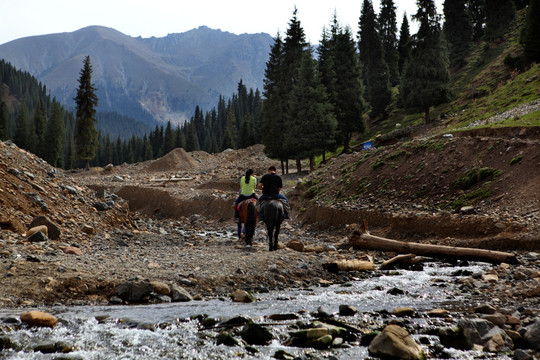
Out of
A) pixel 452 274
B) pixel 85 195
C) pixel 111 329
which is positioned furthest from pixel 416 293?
pixel 85 195

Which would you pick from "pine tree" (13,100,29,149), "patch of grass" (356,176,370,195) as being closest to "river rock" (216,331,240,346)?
"patch of grass" (356,176,370,195)

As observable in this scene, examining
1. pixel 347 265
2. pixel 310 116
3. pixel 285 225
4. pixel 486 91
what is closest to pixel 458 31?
pixel 486 91

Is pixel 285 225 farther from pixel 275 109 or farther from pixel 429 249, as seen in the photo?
pixel 275 109

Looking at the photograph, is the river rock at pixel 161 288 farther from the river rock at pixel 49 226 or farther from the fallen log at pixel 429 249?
the fallen log at pixel 429 249

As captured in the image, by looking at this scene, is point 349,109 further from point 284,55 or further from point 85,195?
point 85,195

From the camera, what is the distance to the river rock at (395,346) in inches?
233

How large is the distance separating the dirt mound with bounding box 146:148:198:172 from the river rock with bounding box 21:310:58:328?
57.1 m

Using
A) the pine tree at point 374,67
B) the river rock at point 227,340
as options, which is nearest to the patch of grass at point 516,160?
the river rock at point 227,340

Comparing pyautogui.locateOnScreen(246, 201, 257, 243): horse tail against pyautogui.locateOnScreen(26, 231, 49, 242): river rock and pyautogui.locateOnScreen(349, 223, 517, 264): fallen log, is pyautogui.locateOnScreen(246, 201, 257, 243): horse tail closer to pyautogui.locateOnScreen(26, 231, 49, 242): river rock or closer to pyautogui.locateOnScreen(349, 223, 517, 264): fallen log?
pyautogui.locateOnScreen(349, 223, 517, 264): fallen log

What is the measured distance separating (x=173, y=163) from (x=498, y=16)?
5807cm

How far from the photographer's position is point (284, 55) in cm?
5247

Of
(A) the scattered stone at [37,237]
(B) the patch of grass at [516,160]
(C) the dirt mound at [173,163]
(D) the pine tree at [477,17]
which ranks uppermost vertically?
(D) the pine tree at [477,17]

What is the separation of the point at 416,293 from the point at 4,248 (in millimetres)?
10216

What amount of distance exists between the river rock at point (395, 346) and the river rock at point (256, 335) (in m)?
1.58
